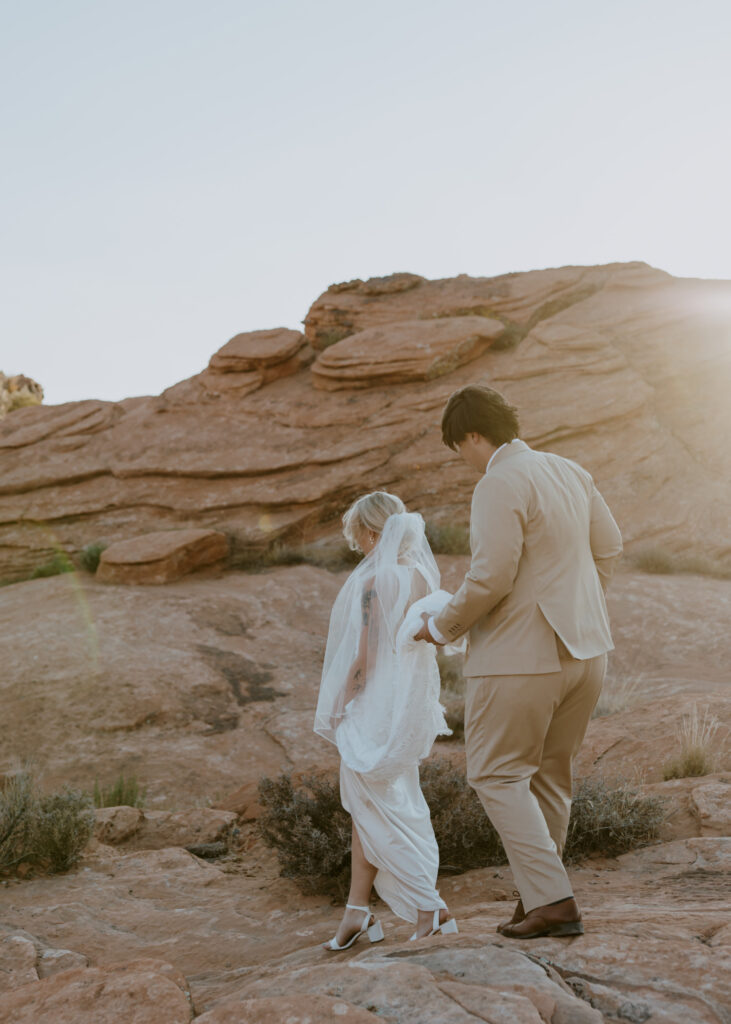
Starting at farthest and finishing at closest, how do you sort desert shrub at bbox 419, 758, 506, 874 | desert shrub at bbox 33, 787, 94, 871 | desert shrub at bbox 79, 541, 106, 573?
desert shrub at bbox 79, 541, 106, 573 < desert shrub at bbox 33, 787, 94, 871 < desert shrub at bbox 419, 758, 506, 874

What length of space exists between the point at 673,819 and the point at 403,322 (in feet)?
50.2

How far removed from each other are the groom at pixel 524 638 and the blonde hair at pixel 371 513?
0.87m

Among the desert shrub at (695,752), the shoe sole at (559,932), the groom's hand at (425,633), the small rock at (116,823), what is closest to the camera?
the shoe sole at (559,932)

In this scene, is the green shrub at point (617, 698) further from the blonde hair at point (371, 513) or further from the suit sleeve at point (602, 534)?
the suit sleeve at point (602, 534)

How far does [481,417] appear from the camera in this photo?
3.33 meters

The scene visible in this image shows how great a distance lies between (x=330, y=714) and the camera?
4.14 metres

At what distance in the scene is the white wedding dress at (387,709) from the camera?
391 cm

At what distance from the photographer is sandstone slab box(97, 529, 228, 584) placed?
1358cm

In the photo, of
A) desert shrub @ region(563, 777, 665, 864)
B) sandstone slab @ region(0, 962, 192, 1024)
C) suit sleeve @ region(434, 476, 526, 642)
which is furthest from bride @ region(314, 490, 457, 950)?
sandstone slab @ region(0, 962, 192, 1024)

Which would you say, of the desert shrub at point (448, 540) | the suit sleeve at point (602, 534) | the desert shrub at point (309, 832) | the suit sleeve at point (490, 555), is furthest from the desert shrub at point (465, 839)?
the desert shrub at point (448, 540)

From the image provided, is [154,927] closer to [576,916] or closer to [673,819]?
[576,916]

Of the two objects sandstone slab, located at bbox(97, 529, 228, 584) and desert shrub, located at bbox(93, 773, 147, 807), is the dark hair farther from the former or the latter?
sandstone slab, located at bbox(97, 529, 228, 584)

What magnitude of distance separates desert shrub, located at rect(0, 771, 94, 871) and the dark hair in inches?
153

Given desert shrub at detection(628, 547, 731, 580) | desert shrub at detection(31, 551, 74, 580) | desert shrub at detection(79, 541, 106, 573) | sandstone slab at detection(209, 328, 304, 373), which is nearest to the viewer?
desert shrub at detection(628, 547, 731, 580)
